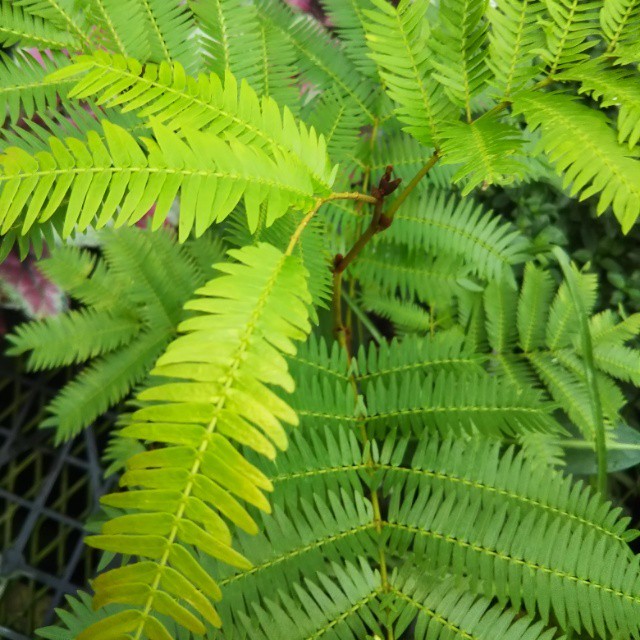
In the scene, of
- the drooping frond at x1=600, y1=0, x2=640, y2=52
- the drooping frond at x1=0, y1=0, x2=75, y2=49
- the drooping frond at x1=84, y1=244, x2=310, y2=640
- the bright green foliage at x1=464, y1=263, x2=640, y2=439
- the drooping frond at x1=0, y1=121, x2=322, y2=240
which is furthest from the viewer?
the bright green foliage at x1=464, y1=263, x2=640, y2=439

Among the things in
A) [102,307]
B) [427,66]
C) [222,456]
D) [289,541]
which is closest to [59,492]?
[102,307]

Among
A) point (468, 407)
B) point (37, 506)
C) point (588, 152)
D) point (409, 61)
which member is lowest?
point (37, 506)

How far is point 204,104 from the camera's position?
55cm

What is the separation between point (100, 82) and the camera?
1.73 feet

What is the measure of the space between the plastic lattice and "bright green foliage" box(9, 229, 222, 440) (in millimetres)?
249

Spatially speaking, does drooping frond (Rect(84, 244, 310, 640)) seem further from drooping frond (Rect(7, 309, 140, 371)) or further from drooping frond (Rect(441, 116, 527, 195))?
drooping frond (Rect(7, 309, 140, 371))

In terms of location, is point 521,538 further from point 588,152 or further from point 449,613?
point 588,152

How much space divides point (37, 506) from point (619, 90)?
1.18 metres

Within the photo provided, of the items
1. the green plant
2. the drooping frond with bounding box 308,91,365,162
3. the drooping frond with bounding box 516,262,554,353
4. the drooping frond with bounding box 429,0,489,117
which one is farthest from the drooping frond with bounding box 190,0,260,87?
the drooping frond with bounding box 516,262,554,353

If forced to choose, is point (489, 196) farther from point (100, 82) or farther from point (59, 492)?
point (59, 492)

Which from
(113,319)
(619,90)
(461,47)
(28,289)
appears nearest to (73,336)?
(113,319)

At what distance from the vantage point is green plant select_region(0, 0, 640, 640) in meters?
0.39

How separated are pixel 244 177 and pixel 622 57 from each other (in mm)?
443

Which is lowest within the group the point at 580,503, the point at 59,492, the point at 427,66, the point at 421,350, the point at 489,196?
the point at 59,492
